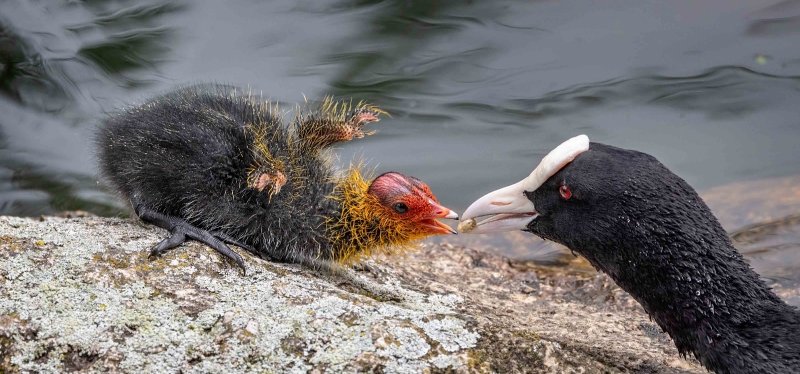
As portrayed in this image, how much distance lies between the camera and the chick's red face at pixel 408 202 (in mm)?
4301

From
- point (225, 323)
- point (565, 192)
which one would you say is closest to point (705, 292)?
point (565, 192)

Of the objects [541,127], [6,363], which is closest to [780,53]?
[541,127]

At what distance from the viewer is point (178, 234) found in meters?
3.88

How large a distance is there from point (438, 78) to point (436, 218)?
380 centimetres

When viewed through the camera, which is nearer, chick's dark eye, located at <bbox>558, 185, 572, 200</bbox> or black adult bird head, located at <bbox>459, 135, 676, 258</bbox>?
black adult bird head, located at <bbox>459, 135, 676, 258</bbox>

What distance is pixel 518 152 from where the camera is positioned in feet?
25.2

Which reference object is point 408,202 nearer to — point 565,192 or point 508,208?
point 508,208

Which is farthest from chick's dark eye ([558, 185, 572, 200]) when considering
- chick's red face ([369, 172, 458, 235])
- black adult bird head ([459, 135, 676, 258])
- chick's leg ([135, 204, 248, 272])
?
chick's leg ([135, 204, 248, 272])

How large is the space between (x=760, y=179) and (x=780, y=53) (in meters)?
1.54

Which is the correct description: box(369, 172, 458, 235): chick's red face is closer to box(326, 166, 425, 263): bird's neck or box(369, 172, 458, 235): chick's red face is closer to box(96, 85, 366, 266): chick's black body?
box(326, 166, 425, 263): bird's neck

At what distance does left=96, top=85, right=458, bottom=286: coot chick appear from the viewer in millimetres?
4145

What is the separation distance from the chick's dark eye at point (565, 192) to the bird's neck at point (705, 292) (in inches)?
13.0

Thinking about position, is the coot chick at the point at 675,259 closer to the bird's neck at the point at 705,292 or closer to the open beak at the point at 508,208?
the bird's neck at the point at 705,292

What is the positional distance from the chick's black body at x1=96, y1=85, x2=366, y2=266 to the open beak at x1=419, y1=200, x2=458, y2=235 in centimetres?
53
